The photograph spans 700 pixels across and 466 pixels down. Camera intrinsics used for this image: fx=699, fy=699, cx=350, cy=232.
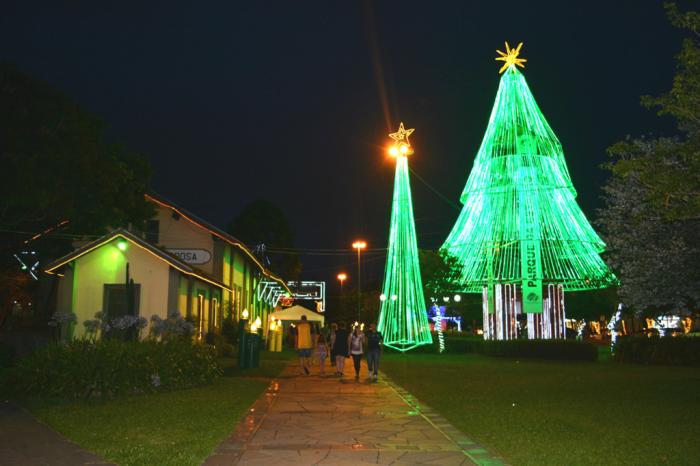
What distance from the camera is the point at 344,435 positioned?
9.70 meters

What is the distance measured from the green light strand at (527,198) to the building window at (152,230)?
14.3 meters

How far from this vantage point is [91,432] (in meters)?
9.47

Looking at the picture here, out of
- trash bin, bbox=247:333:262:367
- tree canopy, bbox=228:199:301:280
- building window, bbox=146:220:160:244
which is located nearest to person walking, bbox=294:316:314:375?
trash bin, bbox=247:333:262:367

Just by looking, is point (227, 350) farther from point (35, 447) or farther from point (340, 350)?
point (35, 447)

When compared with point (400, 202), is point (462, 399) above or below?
below

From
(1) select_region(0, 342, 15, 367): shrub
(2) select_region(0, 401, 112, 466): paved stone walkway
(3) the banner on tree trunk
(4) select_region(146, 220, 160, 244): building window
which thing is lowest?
(2) select_region(0, 401, 112, 466): paved stone walkway

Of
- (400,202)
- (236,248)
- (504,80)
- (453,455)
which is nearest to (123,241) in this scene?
(236,248)

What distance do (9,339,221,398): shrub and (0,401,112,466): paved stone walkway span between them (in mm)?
2080

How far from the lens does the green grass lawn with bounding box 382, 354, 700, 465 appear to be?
28.2ft

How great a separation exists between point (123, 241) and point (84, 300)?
2.25 metres

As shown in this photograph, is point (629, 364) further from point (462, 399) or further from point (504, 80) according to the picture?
point (462, 399)

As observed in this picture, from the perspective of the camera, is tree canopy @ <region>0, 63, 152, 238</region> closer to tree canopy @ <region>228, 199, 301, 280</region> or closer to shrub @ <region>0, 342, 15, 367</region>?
shrub @ <region>0, 342, 15, 367</region>

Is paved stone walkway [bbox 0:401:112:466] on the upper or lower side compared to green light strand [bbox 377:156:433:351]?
lower

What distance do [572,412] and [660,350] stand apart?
56.4 feet
